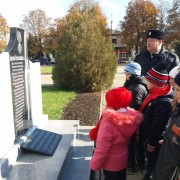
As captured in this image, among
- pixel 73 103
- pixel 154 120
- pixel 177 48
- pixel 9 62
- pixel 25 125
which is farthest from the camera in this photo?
pixel 177 48

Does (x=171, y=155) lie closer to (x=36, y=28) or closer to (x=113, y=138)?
(x=113, y=138)

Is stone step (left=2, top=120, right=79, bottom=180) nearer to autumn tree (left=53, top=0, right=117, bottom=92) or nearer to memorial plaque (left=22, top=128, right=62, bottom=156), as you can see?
memorial plaque (left=22, top=128, right=62, bottom=156)

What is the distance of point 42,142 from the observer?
4277 millimetres

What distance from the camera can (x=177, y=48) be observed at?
1170 inches

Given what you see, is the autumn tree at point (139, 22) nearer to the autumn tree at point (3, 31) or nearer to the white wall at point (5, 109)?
the autumn tree at point (3, 31)

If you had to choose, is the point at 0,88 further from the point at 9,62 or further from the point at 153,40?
the point at 153,40

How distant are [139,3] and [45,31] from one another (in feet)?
56.4

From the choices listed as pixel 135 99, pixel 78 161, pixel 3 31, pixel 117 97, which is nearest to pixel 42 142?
pixel 78 161

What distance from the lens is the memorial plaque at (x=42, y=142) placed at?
3.99 metres

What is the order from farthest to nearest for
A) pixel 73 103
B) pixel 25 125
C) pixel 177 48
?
pixel 177 48 → pixel 73 103 → pixel 25 125

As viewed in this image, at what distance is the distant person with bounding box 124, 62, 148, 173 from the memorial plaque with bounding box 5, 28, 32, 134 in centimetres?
164

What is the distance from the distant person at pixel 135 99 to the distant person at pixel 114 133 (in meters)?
0.93

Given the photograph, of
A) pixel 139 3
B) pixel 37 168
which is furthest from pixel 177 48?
pixel 37 168

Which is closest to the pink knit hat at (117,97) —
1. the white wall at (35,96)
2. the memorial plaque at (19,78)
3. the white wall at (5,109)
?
the white wall at (5,109)
